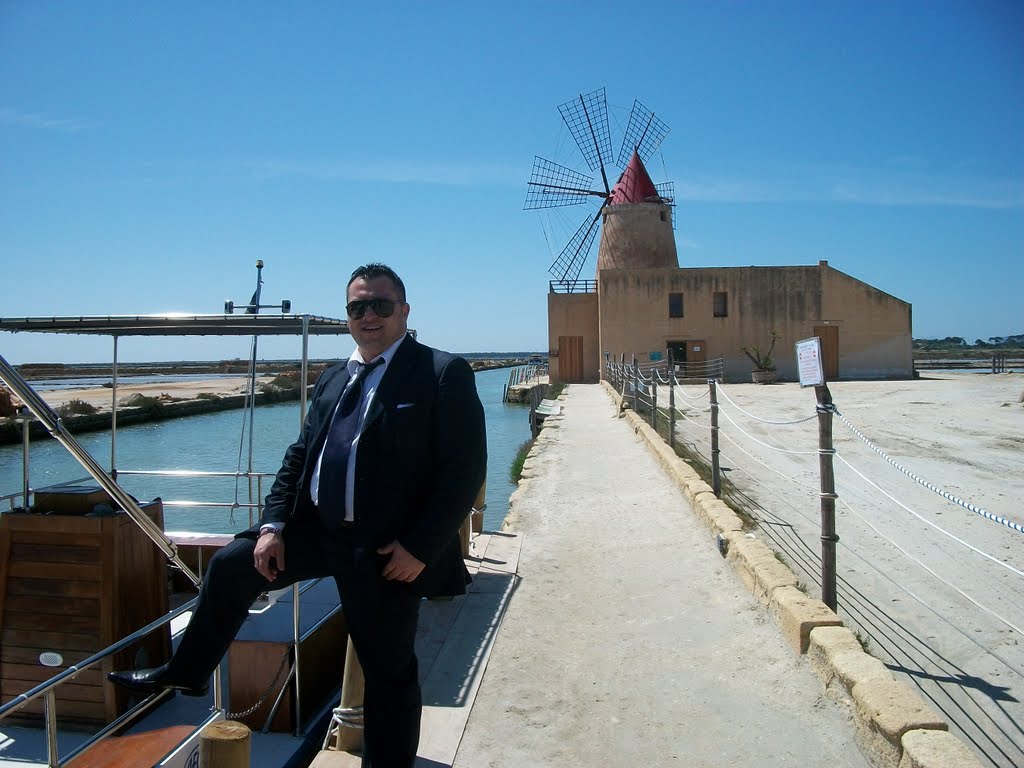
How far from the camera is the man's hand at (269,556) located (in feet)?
7.18

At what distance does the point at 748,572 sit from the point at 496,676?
1.81 meters

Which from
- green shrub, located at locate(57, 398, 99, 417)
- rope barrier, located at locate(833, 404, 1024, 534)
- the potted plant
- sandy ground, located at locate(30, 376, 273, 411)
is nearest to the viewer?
rope barrier, located at locate(833, 404, 1024, 534)

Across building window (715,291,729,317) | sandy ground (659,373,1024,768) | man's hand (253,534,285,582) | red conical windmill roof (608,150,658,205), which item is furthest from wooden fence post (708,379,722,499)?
red conical windmill roof (608,150,658,205)

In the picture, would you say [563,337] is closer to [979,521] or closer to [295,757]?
[979,521]

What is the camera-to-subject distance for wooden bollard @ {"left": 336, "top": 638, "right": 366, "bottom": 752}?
2.68m

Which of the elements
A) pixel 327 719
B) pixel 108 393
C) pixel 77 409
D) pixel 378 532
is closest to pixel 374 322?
pixel 378 532

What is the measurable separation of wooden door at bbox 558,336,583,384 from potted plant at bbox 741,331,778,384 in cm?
667

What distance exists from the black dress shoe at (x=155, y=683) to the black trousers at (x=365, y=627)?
0.02 metres

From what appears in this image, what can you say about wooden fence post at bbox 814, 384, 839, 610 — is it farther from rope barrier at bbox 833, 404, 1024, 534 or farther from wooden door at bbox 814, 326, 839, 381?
wooden door at bbox 814, 326, 839, 381

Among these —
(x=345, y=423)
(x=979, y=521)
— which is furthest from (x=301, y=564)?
(x=979, y=521)

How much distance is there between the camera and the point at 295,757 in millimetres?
3000

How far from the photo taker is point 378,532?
6.98ft

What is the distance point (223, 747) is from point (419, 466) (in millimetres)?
874

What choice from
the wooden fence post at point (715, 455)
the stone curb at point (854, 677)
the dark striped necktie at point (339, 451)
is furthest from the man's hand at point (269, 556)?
the wooden fence post at point (715, 455)
